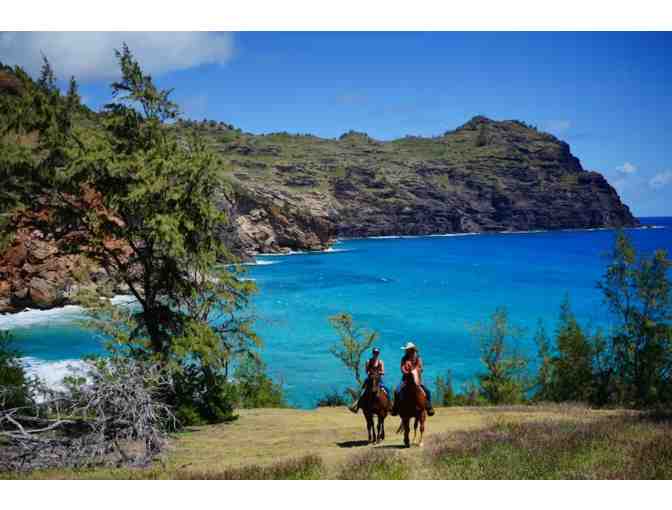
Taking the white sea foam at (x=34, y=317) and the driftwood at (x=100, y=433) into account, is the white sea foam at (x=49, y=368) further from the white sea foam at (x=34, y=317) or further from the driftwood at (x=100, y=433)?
the driftwood at (x=100, y=433)

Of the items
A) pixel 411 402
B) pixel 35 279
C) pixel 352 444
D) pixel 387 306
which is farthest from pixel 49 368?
pixel 387 306

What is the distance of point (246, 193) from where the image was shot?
156 m

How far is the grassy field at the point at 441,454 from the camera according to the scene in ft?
36.7

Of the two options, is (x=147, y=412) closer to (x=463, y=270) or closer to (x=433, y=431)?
(x=433, y=431)

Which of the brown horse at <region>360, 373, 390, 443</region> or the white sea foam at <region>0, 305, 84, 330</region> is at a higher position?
the white sea foam at <region>0, 305, 84, 330</region>

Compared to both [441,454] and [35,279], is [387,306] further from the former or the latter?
[441,454]

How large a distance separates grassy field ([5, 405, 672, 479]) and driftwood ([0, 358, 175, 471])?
81 cm

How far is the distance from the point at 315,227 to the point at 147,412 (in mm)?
158584

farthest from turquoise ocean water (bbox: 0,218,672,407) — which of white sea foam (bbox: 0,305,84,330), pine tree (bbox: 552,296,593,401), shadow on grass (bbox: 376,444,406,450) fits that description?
shadow on grass (bbox: 376,444,406,450)

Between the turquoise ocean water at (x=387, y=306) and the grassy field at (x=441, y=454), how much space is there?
843 centimetres

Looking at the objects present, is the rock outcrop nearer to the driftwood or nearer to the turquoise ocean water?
the turquoise ocean water

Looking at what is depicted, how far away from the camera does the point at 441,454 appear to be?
1287cm

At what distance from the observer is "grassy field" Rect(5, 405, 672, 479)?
36.7 ft

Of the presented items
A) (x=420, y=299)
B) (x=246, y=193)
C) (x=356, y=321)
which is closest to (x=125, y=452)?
(x=356, y=321)
